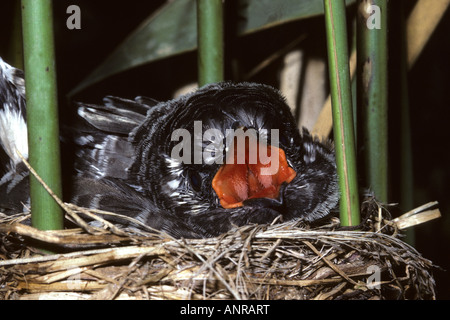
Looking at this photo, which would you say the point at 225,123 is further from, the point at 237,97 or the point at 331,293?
the point at 331,293

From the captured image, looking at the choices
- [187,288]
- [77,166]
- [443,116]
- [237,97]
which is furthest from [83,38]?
[443,116]

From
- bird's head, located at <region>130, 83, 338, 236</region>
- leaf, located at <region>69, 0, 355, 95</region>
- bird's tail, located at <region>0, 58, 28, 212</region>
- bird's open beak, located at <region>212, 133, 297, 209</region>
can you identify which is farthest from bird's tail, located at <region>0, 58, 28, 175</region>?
bird's open beak, located at <region>212, 133, 297, 209</region>

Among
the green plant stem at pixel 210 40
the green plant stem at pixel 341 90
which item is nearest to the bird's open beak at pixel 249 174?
the green plant stem at pixel 210 40

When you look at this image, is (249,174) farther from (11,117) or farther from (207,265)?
(11,117)

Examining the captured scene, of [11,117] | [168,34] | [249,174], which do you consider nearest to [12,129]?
[11,117]

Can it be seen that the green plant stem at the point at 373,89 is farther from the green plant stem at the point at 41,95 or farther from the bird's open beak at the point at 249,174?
the green plant stem at the point at 41,95

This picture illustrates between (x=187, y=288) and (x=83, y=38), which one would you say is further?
(x=83, y=38)

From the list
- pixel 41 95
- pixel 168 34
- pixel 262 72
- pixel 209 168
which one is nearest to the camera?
pixel 41 95

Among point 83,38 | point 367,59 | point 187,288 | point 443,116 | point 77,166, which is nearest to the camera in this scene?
point 187,288
